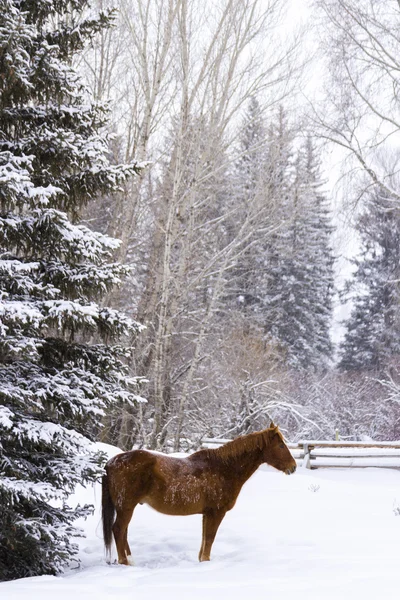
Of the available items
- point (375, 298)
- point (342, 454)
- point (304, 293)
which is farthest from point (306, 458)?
point (375, 298)

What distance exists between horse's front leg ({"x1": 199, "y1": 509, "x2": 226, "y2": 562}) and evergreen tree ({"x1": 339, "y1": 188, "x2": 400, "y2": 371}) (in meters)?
24.5

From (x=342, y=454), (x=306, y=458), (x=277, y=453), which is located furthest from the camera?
(x=306, y=458)

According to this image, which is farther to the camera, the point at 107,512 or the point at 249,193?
the point at 249,193

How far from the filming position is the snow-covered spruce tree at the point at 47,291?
17.1ft

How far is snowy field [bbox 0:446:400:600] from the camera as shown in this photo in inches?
173

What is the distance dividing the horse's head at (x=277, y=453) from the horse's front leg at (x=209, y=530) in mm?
652

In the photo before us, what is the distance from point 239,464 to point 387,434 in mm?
17708

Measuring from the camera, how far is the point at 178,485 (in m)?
5.84

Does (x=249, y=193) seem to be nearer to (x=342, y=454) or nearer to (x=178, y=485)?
(x=342, y=454)

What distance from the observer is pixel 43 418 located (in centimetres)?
570

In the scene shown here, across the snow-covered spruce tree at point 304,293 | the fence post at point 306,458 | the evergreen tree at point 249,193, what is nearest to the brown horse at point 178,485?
the fence post at point 306,458

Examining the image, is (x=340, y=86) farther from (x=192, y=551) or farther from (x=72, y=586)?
(x=72, y=586)

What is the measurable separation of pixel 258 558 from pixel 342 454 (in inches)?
384

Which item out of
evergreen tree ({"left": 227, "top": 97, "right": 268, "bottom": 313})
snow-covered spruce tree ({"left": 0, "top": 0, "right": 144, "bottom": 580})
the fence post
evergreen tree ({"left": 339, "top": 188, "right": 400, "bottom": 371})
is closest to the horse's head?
snow-covered spruce tree ({"left": 0, "top": 0, "right": 144, "bottom": 580})
